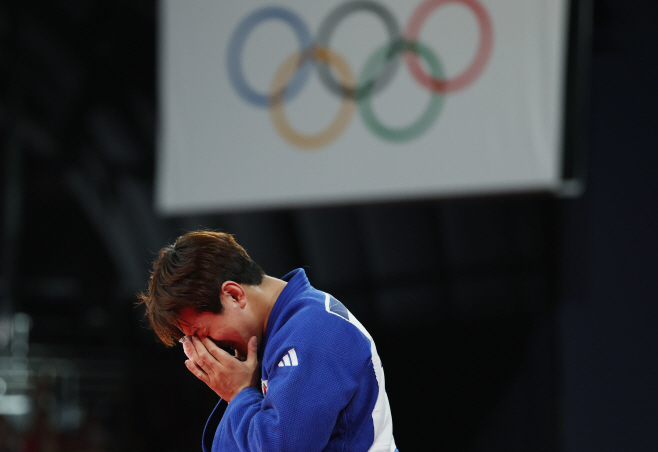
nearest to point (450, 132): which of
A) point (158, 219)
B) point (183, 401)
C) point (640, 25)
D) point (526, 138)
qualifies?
point (526, 138)

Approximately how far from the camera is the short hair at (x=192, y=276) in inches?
54.7

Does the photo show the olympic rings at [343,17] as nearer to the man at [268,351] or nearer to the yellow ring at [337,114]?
the yellow ring at [337,114]

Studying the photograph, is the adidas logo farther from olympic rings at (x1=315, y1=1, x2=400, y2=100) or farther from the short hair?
olympic rings at (x1=315, y1=1, x2=400, y2=100)

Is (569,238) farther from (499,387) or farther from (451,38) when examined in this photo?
(451,38)

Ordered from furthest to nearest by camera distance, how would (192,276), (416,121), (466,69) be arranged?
(416,121) < (466,69) < (192,276)

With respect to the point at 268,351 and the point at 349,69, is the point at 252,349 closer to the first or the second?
the point at 268,351

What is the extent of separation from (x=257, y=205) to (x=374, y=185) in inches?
26.7

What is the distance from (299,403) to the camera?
1283 mm

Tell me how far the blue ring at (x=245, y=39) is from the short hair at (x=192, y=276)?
90.7 inches

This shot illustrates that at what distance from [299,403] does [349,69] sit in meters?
2.52

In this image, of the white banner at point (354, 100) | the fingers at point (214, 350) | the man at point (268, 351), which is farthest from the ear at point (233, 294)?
the white banner at point (354, 100)

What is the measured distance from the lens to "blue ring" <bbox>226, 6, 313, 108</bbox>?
3.62m

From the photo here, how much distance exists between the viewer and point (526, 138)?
10.4 feet

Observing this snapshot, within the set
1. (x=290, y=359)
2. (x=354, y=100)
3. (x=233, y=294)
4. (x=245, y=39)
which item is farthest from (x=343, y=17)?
(x=290, y=359)
